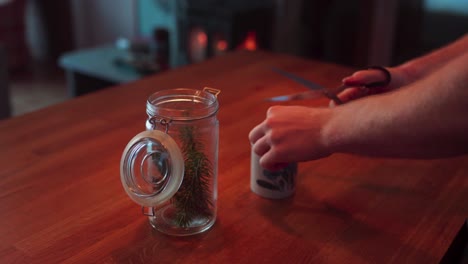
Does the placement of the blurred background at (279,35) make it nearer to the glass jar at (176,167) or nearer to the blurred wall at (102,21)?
the blurred wall at (102,21)

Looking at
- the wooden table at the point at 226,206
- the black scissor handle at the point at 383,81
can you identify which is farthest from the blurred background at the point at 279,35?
the black scissor handle at the point at 383,81

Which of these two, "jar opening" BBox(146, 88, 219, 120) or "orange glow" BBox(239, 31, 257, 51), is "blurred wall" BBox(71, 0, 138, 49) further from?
"jar opening" BBox(146, 88, 219, 120)

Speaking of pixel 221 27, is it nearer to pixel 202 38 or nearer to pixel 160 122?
pixel 202 38

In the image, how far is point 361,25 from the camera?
2.84m

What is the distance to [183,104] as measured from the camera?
2.58 ft

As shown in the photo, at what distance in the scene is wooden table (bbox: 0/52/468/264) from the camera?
69 cm

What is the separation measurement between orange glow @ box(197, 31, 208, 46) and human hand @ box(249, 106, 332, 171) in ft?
7.27

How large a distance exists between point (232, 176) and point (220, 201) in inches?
3.3

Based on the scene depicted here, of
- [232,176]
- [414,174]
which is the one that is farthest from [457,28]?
[232,176]

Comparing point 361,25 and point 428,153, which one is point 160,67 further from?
point 428,153

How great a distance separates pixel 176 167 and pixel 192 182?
0.06m

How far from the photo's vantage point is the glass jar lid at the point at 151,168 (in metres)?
0.67

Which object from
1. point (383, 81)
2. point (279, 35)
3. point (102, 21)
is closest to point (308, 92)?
point (383, 81)

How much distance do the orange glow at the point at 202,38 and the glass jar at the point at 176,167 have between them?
2.23m
